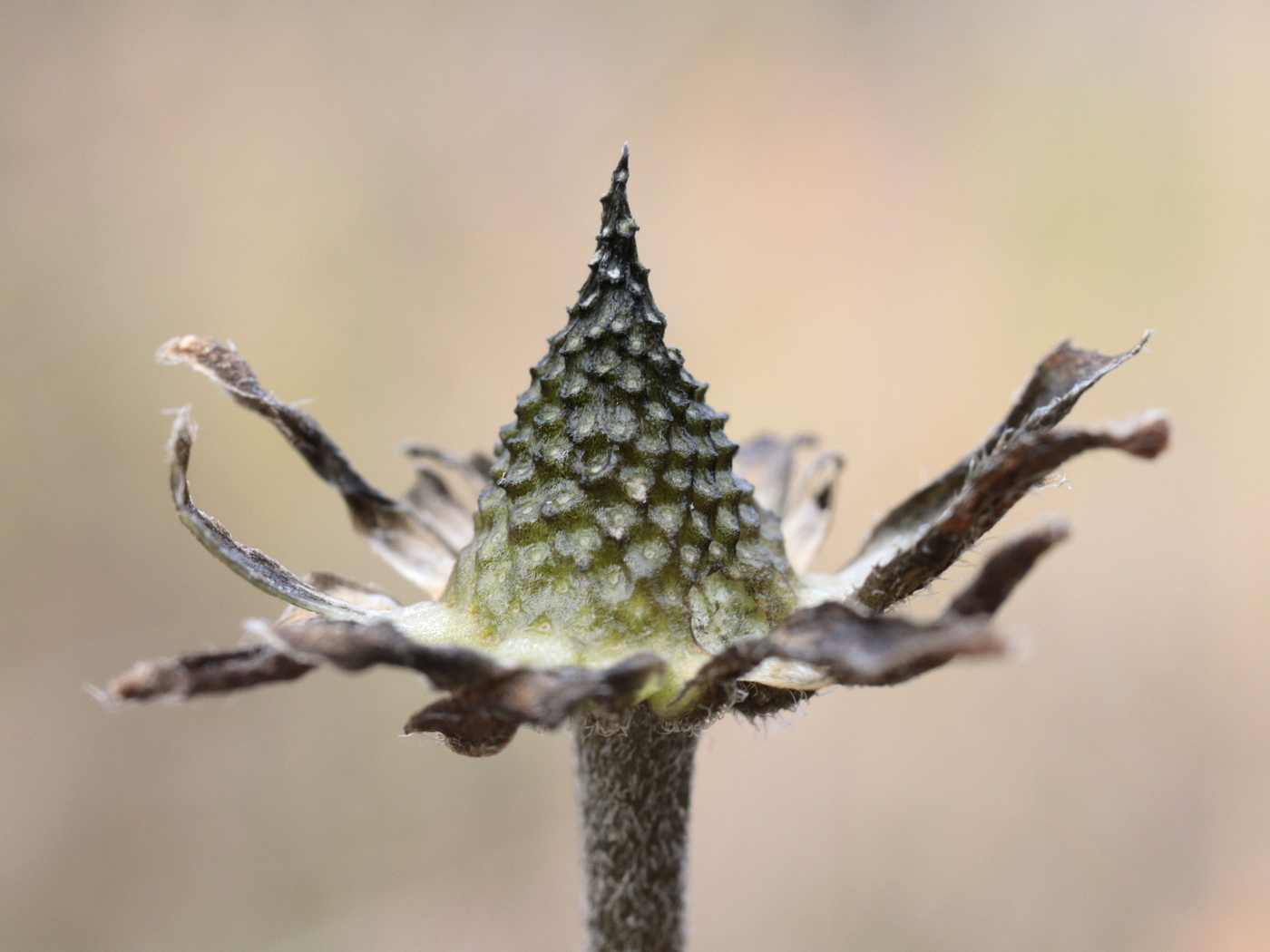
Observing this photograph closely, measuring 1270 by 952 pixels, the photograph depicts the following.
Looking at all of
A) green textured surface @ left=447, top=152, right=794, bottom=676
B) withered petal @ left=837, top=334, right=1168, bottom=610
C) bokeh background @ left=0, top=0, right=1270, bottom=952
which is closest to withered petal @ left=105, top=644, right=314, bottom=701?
green textured surface @ left=447, top=152, right=794, bottom=676

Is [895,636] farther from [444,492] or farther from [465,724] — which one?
[444,492]

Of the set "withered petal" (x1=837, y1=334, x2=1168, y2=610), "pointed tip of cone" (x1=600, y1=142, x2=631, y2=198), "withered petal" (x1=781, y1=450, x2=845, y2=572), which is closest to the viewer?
"withered petal" (x1=837, y1=334, x2=1168, y2=610)

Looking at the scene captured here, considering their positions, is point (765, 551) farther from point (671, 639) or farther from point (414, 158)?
point (414, 158)

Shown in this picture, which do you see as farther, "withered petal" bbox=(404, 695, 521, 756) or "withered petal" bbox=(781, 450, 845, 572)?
"withered petal" bbox=(781, 450, 845, 572)

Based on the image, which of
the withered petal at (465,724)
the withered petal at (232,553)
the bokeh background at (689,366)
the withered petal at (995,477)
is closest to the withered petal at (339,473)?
the withered petal at (232,553)

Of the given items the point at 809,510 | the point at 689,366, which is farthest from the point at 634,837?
the point at 689,366

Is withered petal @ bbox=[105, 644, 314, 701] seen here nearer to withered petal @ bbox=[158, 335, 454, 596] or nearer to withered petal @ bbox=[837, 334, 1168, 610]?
withered petal @ bbox=[158, 335, 454, 596]

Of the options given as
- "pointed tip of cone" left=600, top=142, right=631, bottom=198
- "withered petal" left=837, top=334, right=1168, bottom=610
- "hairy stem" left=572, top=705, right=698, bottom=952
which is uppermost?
"pointed tip of cone" left=600, top=142, right=631, bottom=198

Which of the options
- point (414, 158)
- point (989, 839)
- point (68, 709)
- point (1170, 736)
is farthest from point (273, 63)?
point (1170, 736)
